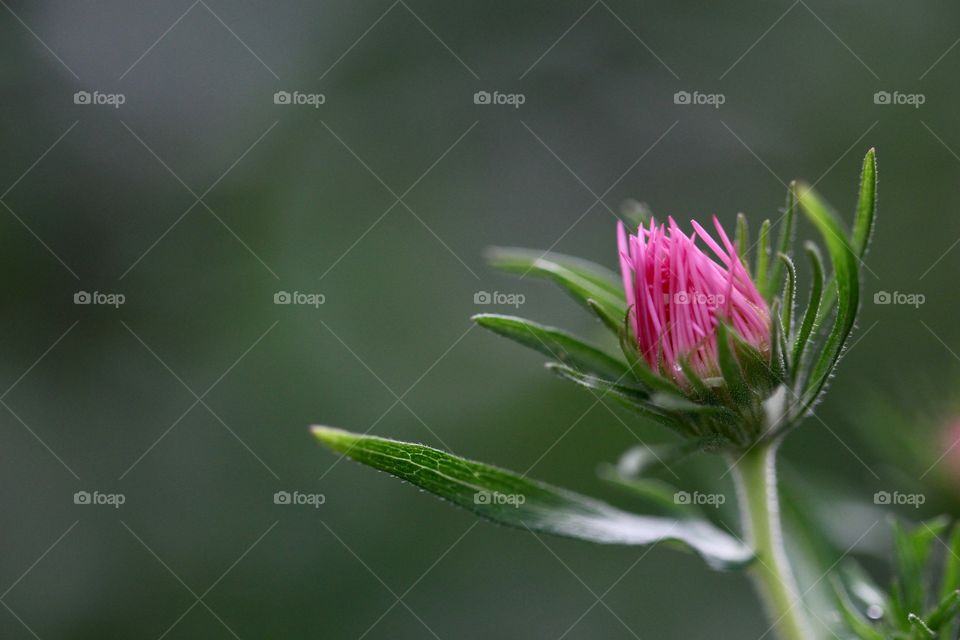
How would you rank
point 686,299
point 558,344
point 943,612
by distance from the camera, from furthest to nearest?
point 558,344 → point 686,299 → point 943,612

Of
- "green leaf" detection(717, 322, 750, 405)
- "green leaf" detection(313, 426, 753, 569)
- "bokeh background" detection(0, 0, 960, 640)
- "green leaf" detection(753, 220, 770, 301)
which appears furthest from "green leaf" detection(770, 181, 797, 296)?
"bokeh background" detection(0, 0, 960, 640)

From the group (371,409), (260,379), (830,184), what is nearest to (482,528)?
(371,409)

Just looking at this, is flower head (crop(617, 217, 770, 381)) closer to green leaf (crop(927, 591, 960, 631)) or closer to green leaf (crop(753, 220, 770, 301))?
green leaf (crop(753, 220, 770, 301))

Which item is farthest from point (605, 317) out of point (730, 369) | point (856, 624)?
point (856, 624)

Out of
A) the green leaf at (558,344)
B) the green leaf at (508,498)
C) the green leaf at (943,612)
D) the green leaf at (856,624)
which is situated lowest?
the green leaf at (856,624)

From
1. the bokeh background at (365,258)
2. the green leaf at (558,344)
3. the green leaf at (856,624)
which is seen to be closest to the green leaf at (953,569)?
the green leaf at (856,624)

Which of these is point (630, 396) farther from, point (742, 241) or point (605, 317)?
point (742, 241)

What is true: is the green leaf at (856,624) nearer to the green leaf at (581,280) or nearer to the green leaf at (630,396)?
the green leaf at (630,396)
